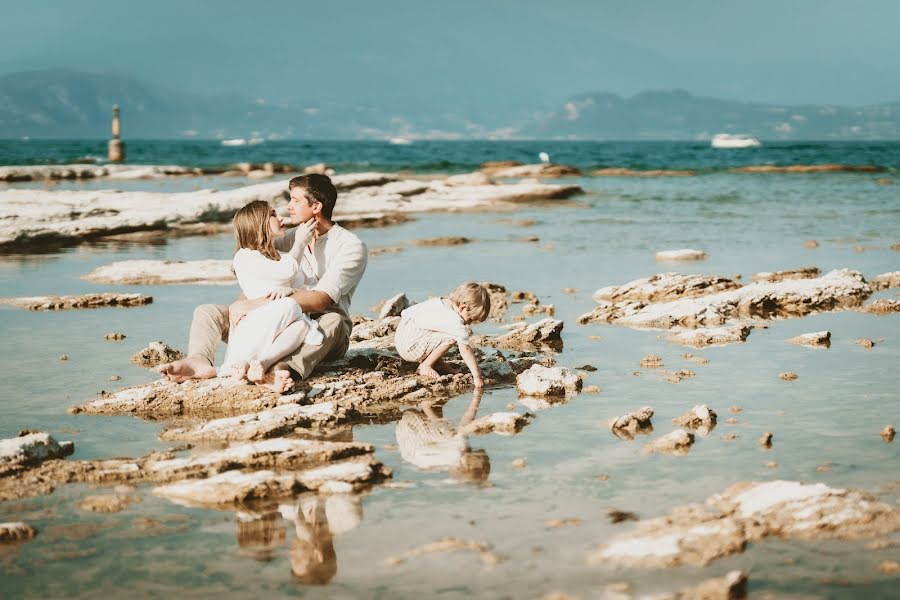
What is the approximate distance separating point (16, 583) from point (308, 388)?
297 cm

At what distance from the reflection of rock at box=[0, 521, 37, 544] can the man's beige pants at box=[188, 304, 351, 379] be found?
2559 mm

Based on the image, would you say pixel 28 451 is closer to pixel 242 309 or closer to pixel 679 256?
pixel 242 309

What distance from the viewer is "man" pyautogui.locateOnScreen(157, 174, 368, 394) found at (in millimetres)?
7016

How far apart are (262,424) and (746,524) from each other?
2.79 meters

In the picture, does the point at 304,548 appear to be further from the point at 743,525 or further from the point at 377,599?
the point at 743,525

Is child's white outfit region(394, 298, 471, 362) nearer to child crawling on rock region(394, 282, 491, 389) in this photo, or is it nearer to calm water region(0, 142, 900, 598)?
child crawling on rock region(394, 282, 491, 389)

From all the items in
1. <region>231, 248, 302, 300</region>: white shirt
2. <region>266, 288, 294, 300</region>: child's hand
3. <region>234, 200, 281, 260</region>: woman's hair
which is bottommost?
<region>266, 288, 294, 300</region>: child's hand

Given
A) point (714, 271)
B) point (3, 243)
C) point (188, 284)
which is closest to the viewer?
point (188, 284)

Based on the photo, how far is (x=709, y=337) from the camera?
8.83 metres

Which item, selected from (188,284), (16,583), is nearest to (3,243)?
(188,284)

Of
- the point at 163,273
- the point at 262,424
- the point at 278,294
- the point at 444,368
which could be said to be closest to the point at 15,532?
the point at 262,424

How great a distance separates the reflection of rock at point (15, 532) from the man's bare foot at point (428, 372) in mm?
3230

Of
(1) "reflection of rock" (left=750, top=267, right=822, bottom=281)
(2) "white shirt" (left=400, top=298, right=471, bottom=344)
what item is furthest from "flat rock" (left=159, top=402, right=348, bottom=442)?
(1) "reflection of rock" (left=750, top=267, right=822, bottom=281)

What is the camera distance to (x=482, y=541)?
4461 mm
